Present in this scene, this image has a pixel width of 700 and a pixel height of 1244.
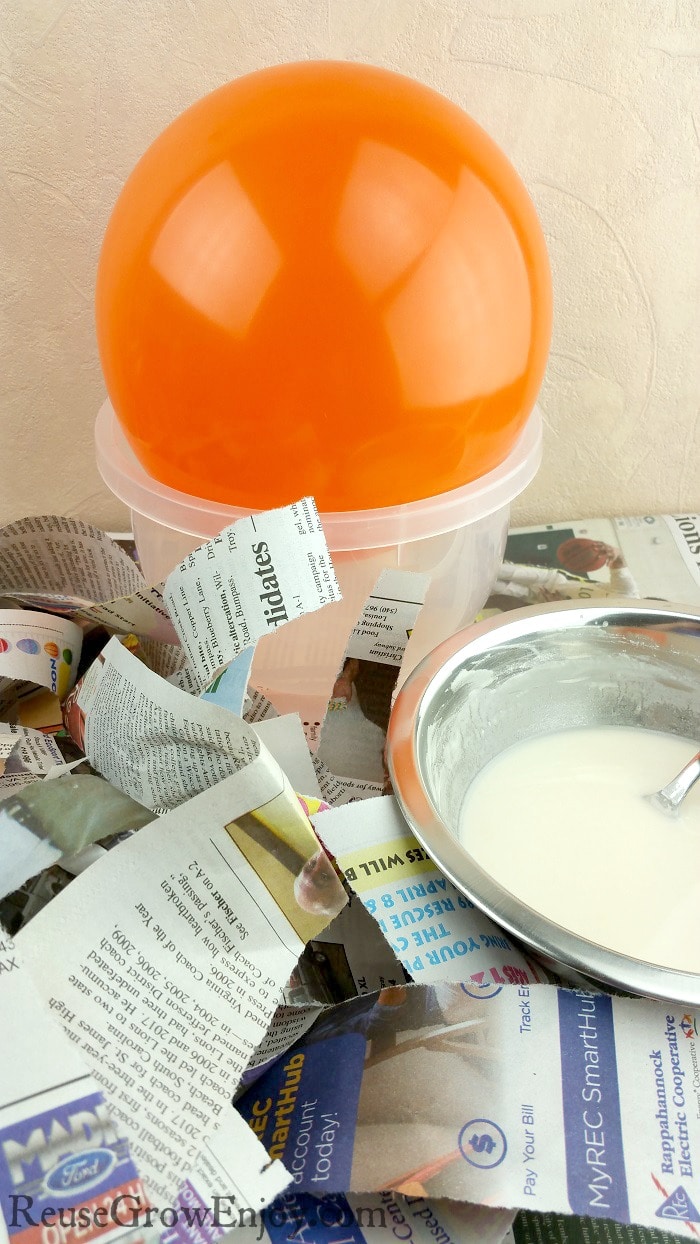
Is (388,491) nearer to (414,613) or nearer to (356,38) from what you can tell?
(414,613)

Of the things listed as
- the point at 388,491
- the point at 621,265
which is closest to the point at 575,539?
the point at 621,265

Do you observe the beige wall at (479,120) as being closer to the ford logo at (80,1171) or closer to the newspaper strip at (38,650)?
the newspaper strip at (38,650)

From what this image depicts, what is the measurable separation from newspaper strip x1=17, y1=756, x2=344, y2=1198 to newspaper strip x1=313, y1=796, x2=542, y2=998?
3cm

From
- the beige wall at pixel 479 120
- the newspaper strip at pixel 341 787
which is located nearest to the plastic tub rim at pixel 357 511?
the newspaper strip at pixel 341 787

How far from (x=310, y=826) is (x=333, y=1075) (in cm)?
8

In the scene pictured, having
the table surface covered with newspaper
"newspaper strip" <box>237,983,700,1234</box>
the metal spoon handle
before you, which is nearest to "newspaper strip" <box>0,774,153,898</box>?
the table surface covered with newspaper

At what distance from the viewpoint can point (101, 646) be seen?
49cm

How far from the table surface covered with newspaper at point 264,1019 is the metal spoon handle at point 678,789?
0.12 meters

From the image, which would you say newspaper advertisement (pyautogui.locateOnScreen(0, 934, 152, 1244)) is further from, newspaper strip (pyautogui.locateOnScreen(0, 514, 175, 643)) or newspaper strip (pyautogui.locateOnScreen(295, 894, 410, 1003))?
newspaper strip (pyautogui.locateOnScreen(0, 514, 175, 643))

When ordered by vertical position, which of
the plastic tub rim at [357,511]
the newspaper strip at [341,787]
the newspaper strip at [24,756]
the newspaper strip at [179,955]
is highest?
the plastic tub rim at [357,511]

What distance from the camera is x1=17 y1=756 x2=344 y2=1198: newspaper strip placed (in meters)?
0.29

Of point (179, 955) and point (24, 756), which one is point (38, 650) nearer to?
point (24, 756)

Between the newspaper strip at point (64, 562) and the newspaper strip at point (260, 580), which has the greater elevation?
the newspaper strip at point (260, 580)

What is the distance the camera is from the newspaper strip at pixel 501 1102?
0.30 meters
